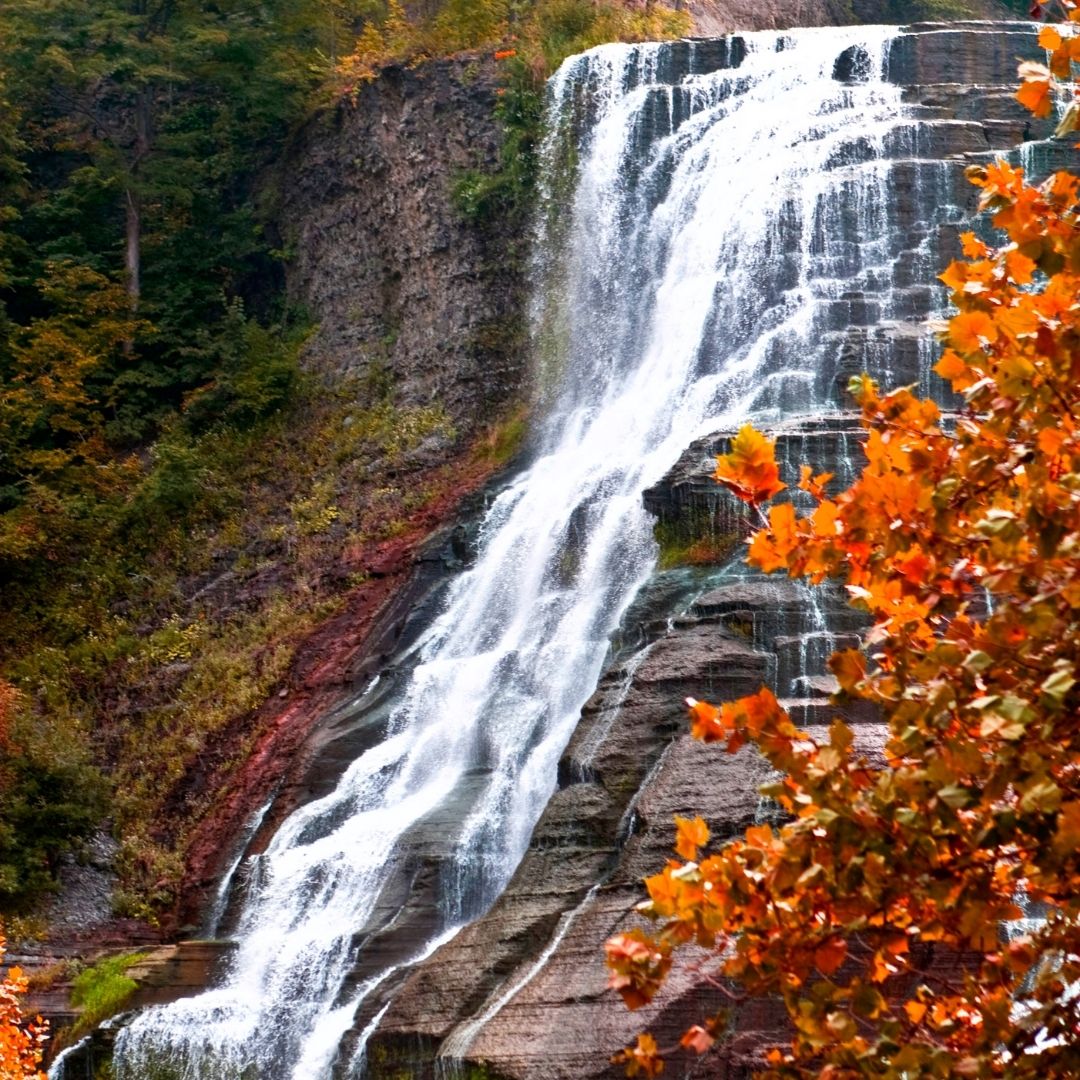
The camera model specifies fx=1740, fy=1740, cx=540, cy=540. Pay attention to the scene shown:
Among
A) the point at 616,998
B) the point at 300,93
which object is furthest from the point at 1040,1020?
the point at 300,93

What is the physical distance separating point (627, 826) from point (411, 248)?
17.3 metres

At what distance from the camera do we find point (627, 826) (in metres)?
14.9

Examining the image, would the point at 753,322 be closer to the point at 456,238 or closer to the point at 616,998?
the point at 456,238

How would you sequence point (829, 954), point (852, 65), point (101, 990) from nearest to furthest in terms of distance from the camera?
point (829, 954), point (101, 990), point (852, 65)

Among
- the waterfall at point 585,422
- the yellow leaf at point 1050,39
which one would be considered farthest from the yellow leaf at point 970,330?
the waterfall at point 585,422

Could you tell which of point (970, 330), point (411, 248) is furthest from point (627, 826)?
point (411, 248)

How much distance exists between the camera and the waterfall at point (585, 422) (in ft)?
55.9

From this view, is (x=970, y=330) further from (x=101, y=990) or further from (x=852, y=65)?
(x=852, y=65)

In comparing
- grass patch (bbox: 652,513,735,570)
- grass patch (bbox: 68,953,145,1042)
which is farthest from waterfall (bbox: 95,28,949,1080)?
grass patch (bbox: 68,953,145,1042)

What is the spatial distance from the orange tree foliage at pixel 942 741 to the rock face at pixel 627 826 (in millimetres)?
6163

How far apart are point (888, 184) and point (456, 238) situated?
28.3 ft

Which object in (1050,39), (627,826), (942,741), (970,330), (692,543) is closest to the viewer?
(942,741)

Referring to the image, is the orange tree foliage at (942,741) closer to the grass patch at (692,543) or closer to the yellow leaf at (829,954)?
the yellow leaf at (829,954)

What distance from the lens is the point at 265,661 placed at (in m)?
24.5
